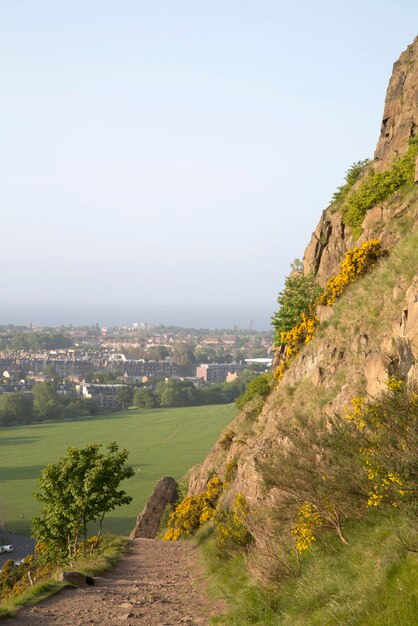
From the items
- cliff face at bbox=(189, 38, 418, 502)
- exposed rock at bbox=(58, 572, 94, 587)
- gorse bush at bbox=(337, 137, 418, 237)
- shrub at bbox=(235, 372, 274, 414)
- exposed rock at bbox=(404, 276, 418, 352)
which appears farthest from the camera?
shrub at bbox=(235, 372, 274, 414)

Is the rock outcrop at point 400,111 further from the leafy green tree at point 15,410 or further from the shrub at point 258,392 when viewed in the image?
the leafy green tree at point 15,410

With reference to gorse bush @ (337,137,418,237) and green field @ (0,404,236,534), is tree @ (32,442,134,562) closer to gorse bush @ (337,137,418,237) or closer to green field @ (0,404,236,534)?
gorse bush @ (337,137,418,237)

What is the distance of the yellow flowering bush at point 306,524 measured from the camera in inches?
651

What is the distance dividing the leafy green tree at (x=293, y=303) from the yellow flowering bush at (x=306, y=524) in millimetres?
19278

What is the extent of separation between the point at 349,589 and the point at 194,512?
23291mm

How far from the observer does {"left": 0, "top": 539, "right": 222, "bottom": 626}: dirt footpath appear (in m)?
17.6

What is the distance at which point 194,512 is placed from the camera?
3591cm

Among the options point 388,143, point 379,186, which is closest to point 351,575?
point 379,186

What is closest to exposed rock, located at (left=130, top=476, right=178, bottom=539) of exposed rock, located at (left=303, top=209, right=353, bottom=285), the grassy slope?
exposed rock, located at (left=303, top=209, right=353, bottom=285)

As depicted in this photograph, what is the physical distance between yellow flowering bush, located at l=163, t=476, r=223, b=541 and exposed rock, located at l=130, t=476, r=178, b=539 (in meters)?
8.85

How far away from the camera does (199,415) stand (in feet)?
566

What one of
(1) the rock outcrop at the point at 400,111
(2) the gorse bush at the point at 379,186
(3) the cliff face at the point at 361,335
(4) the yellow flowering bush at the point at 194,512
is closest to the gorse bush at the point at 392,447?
(3) the cliff face at the point at 361,335

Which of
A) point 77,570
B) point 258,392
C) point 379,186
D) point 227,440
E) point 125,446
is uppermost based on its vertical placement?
point 379,186

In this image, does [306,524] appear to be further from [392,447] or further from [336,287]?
[336,287]
